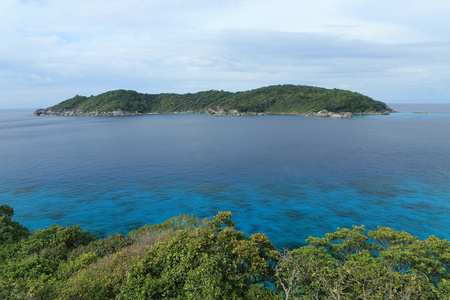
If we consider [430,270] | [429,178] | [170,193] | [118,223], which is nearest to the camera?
[430,270]

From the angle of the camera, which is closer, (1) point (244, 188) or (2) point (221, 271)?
(2) point (221, 271)

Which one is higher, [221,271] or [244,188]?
[221,271]

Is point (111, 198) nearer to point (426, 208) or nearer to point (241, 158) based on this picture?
point (241, 158)

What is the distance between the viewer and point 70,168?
65.4 m

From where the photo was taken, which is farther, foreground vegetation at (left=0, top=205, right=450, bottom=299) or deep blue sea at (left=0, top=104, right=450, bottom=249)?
deep blue sea at (left=0, top=104, right=450, bottom=249)

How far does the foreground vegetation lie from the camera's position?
15867 mm

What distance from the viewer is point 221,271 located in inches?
707

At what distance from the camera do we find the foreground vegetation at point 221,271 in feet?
52.1

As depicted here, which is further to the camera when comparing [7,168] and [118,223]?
[7,168]

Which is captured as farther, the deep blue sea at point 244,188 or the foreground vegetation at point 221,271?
the deep blue sea at point 244,188

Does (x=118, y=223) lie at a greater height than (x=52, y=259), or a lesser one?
lesser

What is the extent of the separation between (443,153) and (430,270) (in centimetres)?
8374

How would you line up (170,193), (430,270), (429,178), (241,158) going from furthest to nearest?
(241,158), (429,178), (170,193), (430,270)

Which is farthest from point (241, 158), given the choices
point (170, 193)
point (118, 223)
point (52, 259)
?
point (52, 259)
